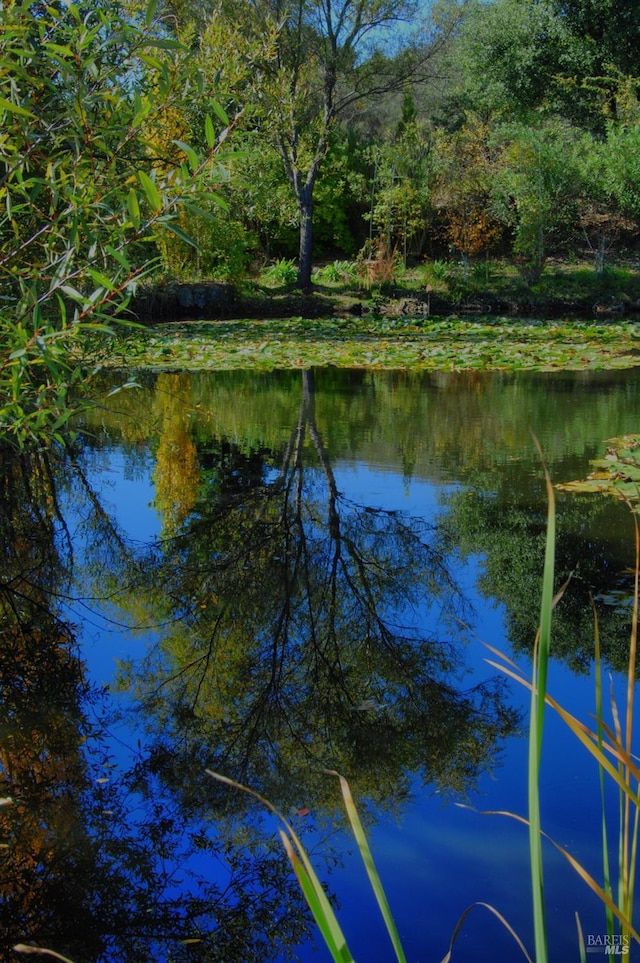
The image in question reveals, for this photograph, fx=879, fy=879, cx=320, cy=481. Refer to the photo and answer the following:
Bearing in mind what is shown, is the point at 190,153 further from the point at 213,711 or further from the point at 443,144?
the point at 443,144

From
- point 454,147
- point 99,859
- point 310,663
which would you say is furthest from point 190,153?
point 454,147

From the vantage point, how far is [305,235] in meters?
20.3

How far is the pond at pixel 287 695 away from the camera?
2.10 metres

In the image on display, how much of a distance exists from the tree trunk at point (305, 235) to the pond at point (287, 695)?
47.6ft

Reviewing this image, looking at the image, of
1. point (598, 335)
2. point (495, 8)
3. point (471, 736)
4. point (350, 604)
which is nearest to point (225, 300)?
point (598, 335)

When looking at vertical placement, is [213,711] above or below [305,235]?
below

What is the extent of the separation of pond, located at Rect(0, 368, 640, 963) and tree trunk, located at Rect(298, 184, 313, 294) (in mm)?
14499

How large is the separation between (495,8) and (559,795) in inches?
1024

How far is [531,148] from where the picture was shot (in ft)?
66.6

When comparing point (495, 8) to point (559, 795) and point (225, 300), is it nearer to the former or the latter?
point (225, 300)

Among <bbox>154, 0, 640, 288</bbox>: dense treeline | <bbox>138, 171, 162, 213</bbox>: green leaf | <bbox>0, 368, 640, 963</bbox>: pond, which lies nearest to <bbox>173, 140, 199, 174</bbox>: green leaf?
<bbox>138, 171, 162, 213</bbox>: green leaf

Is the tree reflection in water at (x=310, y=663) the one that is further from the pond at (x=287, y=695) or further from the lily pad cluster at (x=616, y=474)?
the lily pad cluster at (x=616, y=474)

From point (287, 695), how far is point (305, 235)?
18.3m

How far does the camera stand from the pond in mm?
2100
